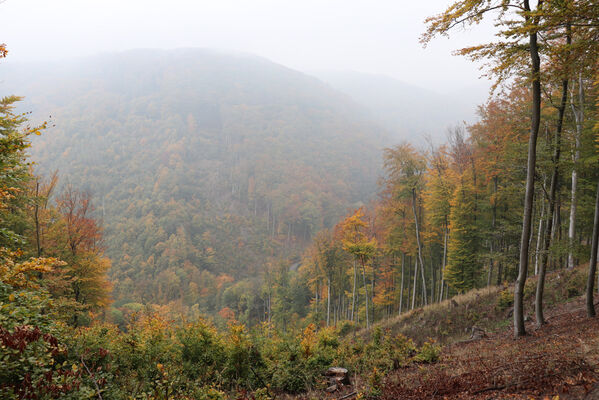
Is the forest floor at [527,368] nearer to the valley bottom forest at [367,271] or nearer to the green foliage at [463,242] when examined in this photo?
the valley bottom forest at [367,271]

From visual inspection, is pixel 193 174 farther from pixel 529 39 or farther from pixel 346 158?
pixel 529 39

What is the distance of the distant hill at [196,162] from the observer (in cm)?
6331

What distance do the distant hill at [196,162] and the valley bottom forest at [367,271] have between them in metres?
1.02

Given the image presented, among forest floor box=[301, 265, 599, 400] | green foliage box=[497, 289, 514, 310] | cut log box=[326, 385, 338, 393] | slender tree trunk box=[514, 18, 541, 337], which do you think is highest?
slender tree trunk box=[514, 18, 541, 337]

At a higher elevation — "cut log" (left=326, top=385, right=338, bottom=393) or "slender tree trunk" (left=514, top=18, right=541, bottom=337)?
"slender tree trunk" (left=514, top=18, right=541, bottom=337)

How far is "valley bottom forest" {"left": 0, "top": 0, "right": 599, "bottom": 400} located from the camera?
457 cm

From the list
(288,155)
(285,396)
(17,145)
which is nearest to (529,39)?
(285,396)

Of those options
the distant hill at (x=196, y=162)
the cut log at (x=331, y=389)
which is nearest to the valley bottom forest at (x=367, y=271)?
the cut log at (x=331, y=389)

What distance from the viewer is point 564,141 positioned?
8.48 metres

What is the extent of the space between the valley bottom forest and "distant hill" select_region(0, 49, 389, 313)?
1.02 metres

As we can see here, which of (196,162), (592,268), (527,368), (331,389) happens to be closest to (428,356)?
(331,389)

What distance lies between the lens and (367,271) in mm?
23438

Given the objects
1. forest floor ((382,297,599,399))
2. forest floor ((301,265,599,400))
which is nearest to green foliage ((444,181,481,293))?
forest floor ((301,265,599,400))

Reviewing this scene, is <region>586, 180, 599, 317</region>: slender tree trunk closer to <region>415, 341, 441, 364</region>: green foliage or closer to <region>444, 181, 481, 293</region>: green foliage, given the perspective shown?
<region>415, 341, 441, 364</region>: green foliage
